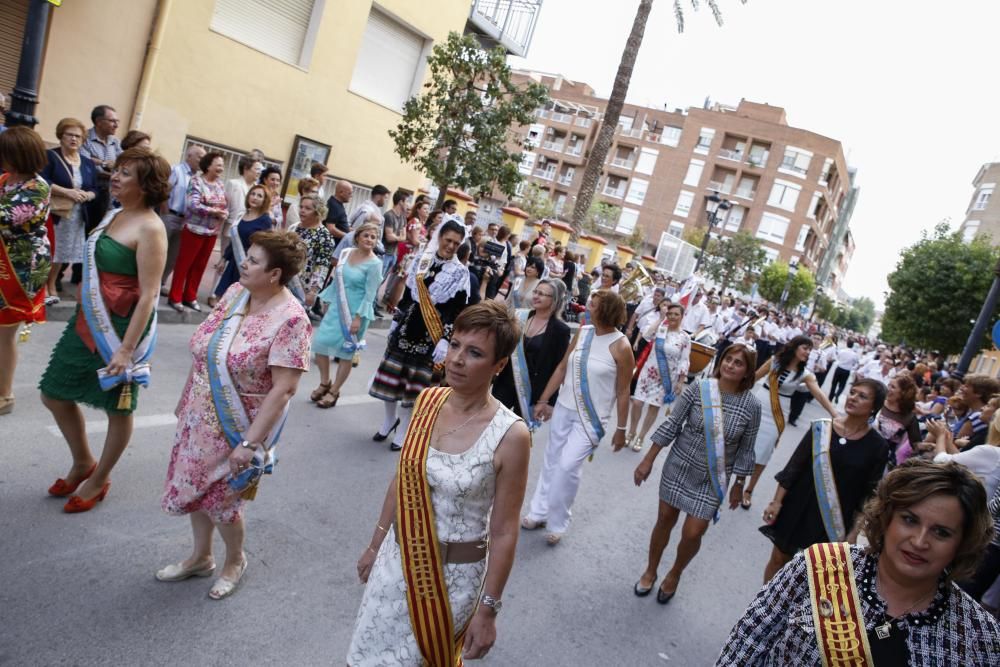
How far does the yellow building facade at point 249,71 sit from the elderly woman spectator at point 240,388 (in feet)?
30.5

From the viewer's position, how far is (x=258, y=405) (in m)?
3.35

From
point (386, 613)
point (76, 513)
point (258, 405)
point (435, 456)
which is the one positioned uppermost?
point (435, 456)

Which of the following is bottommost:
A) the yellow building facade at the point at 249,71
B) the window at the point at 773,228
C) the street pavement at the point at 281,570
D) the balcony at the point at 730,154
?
the street pavement at the point at 281,570

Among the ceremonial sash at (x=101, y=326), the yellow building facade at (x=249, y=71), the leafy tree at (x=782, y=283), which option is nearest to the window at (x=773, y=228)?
the leafy tree at (x=782, y=283)

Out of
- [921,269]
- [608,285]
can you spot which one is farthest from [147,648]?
[921,269]

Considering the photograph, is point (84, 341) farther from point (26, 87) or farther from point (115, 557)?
point (26, 87)

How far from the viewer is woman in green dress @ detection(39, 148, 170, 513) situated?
12.3 ft

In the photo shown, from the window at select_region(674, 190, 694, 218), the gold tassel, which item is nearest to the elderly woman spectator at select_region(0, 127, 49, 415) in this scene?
the gold tassel

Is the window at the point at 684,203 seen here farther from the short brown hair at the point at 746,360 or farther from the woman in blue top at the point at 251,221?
the short brown hair at the point at 746,360

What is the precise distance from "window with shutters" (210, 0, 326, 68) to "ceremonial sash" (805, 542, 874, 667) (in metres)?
13.0

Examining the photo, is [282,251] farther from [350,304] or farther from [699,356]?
[699,356]

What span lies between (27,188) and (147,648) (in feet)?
9.45

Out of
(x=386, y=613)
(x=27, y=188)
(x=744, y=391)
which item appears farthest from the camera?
(x=744, y=391)

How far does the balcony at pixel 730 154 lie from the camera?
62.9m
